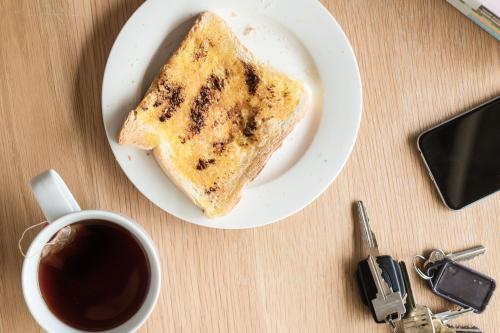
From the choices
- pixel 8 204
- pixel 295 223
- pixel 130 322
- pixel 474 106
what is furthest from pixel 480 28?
pixel 8 204

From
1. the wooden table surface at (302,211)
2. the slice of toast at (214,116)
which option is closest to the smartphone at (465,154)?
the wooden table surface at (302,211)

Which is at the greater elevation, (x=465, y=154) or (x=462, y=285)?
(x=465, y=154)

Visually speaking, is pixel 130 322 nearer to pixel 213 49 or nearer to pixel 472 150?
pixel 213 49

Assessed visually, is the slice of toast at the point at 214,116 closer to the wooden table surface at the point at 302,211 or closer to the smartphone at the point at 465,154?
the wooden table surface at the point at 302,211

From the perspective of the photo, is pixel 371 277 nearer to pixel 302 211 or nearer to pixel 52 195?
pixel 302 211

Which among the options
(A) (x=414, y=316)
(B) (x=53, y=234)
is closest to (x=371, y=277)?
(A) (x=414, y=316)

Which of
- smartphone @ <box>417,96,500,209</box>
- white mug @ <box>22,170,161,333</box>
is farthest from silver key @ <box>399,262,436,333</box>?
white mug @ <box>22,170,161,333</box>
